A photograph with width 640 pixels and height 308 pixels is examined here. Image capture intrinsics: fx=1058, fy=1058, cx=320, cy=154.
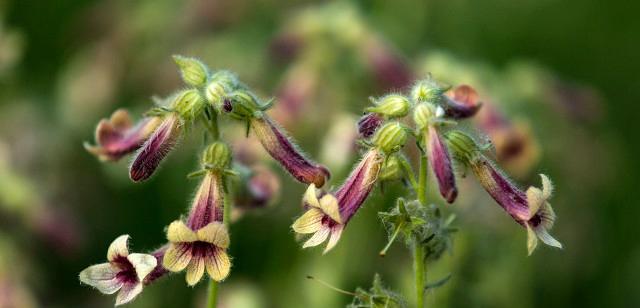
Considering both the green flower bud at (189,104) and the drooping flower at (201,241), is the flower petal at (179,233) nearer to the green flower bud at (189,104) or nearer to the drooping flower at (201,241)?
the drooping flower at (201,241)

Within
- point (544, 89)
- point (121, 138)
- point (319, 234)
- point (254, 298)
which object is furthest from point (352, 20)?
point (319, 234)

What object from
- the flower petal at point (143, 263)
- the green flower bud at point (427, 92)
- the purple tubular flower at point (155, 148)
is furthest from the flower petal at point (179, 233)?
the green flower bud at point (427, 92)

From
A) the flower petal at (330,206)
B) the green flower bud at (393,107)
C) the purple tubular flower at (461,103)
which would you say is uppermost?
the purple tubular flower at (461,103)

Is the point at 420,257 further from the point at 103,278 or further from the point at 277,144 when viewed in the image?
the point at 103,278

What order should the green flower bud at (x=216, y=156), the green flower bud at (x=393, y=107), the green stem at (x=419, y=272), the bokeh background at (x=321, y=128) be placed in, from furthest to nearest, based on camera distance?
the bokeh background at (x=321, y=128) < the green flower bud at (x=216, y=156) < the green flower bud at (x=393, y=107) < the green stem at (x=419, y=272)

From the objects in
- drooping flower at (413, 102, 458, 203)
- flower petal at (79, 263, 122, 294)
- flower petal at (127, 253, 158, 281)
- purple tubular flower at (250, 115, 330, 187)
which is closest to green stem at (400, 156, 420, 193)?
drooping flower at (413, 102, 458, 203)

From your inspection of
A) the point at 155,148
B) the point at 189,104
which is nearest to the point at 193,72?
the point at 189,104
